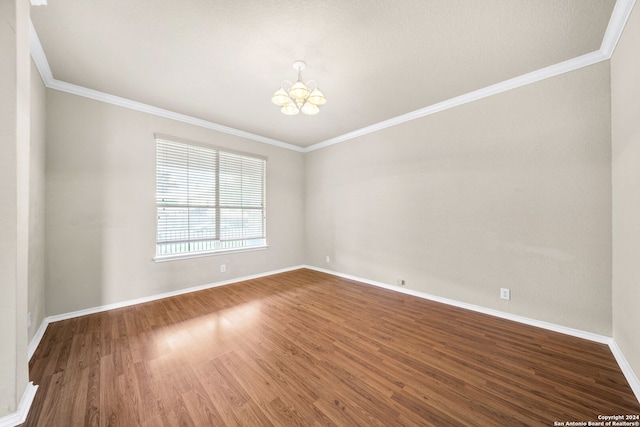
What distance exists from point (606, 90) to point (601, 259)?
1.67 metres

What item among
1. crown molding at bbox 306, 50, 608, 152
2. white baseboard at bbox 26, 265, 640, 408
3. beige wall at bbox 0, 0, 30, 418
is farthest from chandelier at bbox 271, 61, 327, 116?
white baseboard at bbox 26, 265, 640, 408

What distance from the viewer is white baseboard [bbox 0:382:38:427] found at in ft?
4.29

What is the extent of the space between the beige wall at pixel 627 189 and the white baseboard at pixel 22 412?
13.5 feet

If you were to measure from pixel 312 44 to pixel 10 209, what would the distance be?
A: 2.52 meters

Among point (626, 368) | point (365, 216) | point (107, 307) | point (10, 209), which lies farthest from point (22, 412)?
point (626, 368)

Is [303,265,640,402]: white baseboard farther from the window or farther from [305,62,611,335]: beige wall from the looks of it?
the window

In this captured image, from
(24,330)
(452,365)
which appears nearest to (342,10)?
(452,365)

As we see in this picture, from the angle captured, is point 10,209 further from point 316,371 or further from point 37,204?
point 316,371

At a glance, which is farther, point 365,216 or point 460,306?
point 365,216

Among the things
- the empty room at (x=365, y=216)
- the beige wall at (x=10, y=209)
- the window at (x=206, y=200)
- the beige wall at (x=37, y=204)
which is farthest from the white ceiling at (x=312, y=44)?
the window at (x=206, y=200)

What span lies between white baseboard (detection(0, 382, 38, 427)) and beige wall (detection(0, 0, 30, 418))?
3 cm

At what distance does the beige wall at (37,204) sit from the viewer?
83.8 inches

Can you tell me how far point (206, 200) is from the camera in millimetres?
3922

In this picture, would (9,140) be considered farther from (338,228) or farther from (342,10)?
(338,228)
